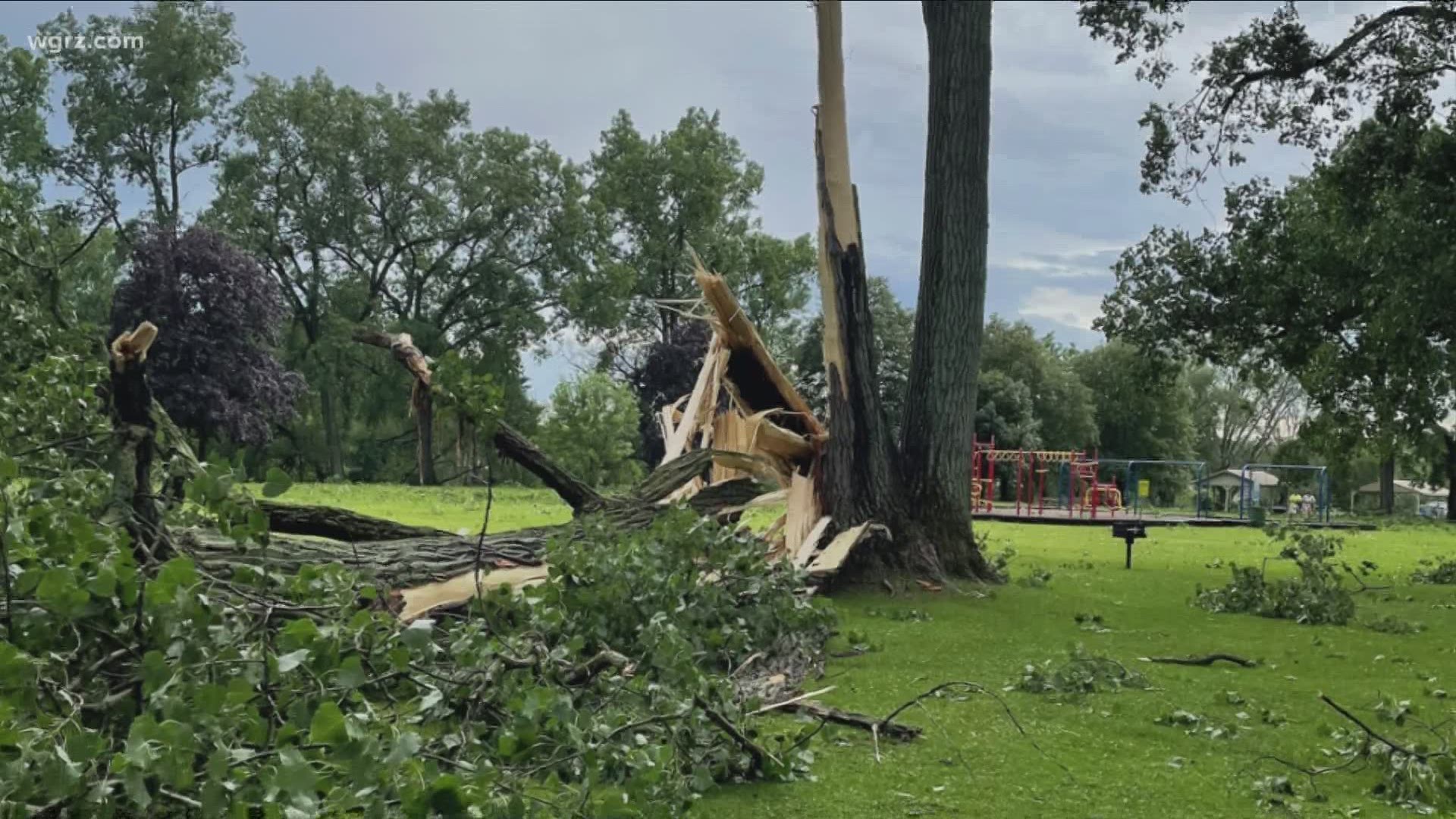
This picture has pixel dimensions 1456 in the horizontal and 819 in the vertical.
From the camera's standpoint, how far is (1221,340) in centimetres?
1382

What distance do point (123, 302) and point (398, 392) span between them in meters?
11.0

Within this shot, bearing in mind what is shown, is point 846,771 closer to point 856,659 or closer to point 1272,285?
point 856,659

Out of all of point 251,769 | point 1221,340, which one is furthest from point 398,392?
point 251,769

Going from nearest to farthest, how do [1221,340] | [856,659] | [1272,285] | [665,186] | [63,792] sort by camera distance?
[63,792] < [856,659] < [1272,285] < [1221,340] < [665,186]

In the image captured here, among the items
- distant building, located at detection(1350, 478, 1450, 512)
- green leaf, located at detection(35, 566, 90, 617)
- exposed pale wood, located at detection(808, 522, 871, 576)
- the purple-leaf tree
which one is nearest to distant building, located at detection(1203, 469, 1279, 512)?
distant building, located at detection(1350, 478, 1450, 512)

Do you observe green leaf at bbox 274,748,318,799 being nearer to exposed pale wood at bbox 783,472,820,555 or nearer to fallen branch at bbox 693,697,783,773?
fallen branch at bbox 693,697,783,773

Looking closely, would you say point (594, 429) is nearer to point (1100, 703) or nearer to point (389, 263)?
point (389, 263)

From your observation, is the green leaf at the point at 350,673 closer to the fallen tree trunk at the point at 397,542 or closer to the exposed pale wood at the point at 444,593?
the fallen tree trunk at the point at 397,542

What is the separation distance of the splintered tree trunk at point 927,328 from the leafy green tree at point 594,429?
26.1 metres

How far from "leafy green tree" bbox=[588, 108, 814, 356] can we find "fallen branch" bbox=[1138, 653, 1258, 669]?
39158mm

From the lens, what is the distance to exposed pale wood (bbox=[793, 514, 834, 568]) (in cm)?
902

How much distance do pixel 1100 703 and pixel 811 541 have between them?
4163mm

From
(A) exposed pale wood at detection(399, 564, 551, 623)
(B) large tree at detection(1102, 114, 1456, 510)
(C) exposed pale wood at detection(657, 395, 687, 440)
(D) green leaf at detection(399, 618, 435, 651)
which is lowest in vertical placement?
(A) exposed pale wood at detection(399, 564, 551, 623)

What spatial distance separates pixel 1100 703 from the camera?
527 cm
